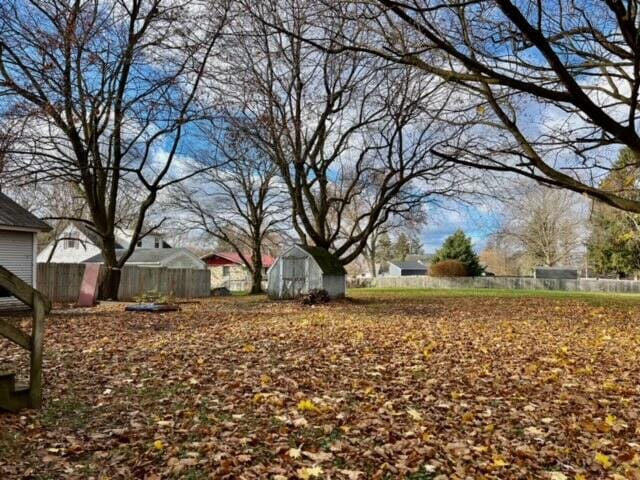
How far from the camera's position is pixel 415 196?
22.5 metres

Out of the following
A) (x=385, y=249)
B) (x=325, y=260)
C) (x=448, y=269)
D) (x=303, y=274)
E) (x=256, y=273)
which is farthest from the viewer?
(x=385, y=249)

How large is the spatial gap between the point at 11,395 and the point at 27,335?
519 millimetres

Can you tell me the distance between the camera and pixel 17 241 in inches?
596

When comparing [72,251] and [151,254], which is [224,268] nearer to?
[151,254]

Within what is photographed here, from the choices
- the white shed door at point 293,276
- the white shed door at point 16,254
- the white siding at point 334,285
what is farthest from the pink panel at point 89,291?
the white siding at point 334,285

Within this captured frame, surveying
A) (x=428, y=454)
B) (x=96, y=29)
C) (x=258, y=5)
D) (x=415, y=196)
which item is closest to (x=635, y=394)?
(x=428, y=454)

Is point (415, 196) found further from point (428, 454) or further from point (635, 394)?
point (428, 454)

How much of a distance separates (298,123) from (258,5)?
12.6 m

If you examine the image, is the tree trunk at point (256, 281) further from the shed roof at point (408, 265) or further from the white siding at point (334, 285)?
the shed roof at point (408, 265)

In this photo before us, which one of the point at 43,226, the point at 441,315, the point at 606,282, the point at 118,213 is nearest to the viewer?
the point at 441,315

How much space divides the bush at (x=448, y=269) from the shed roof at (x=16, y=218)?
Answer: 33.1 m

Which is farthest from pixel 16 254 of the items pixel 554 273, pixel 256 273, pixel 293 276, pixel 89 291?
pixel 554 273

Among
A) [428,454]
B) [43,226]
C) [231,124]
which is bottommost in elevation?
[428,454]

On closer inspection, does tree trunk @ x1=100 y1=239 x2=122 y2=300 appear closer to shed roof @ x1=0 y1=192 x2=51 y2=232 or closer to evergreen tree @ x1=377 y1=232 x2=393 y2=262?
shed roof @ x1=0 y1=192 x2=51 y2=232
